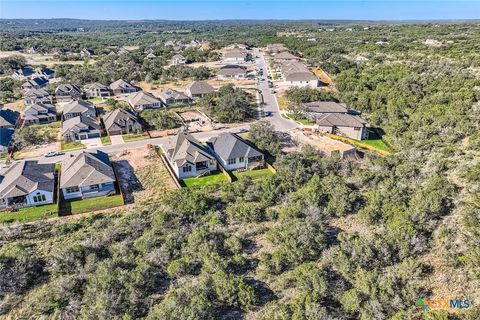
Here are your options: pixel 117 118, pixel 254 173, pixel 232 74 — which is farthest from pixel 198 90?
pixel 254 173

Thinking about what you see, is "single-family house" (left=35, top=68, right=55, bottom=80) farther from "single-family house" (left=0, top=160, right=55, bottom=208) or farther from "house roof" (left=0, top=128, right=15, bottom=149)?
"single-family house" (left=0, top=160, right=55, bottom=208)

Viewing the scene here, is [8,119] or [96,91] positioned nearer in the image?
[8,119]

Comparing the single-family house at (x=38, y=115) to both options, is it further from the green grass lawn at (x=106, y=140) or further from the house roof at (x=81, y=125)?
the green grass lawn at (x=106, y=140)

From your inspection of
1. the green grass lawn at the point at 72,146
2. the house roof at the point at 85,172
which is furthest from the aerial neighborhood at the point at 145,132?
the house roof at the point at 85,172

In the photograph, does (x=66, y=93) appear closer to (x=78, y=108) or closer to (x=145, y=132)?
(x=78, y=108)

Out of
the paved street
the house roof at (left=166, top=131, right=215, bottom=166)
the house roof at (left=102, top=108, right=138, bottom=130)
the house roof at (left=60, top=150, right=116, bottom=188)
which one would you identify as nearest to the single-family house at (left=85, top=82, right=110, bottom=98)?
the house roof at (left=102, top=108, right=138, bottom=130)

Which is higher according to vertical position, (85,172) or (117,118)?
(117,118)
